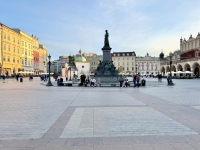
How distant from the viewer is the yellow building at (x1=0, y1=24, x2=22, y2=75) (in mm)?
61809

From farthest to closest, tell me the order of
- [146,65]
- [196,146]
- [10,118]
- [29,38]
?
[146,65]
[29,38]
[10,118]
[196,146]

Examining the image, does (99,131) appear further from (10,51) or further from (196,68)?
(196,68)

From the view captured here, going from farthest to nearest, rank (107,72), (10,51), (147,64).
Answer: (147,64) < (10,51) < (107,72)

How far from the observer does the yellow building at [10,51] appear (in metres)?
61.8

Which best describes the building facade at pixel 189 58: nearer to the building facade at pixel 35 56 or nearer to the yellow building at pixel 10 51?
the building facade at pixel 35 56

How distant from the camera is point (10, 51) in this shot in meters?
66.9

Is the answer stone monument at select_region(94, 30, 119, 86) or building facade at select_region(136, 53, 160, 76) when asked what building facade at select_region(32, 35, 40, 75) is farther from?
building facade at select_region(136, 53, 160, 76)

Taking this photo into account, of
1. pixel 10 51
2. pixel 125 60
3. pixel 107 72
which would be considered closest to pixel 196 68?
pixel 107 72

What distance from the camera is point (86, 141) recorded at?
4984 millimetres

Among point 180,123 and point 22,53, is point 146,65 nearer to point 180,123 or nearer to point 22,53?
point 22,53

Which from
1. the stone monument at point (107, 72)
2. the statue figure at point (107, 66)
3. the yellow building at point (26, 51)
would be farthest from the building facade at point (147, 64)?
the statue figure at point (107, 66)

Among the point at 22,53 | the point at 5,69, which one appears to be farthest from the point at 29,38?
the point at 5,69

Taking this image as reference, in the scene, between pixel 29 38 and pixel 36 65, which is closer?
pixel 29 38

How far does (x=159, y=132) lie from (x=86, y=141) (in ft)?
7.43
